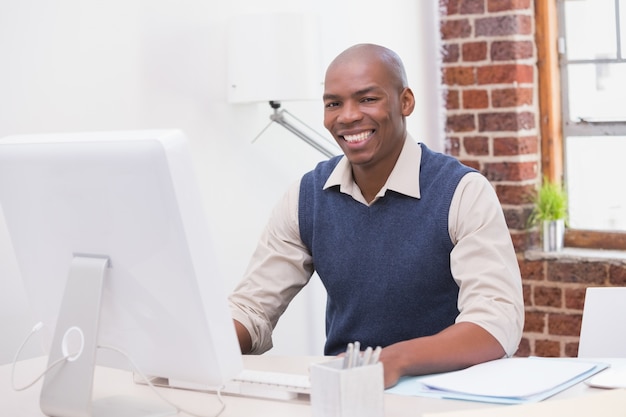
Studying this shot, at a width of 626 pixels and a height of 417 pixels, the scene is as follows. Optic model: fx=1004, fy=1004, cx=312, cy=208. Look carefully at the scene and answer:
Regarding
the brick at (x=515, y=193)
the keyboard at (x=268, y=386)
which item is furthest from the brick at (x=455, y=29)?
the keyboard at (x=268, y=386)

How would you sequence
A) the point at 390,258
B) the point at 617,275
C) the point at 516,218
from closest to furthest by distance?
the point at 390,258 < the point at 617,275 < the point at 516,218

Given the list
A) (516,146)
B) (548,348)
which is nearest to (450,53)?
(516,146)

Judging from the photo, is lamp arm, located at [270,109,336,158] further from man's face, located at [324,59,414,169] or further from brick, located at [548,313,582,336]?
brick, located at [548,313,582,336]

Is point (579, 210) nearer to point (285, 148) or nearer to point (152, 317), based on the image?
point (285, 148)

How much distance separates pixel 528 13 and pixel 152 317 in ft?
8.56

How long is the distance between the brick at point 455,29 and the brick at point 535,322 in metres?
1.08

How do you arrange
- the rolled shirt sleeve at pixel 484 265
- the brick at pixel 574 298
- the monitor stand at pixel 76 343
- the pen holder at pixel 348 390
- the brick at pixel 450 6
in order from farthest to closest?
the brick at pixel 450 6 → the brick at pixel 574 298 → the rolled shirt sleeve at pixel 484 265 → the monitor stand at pixel 76 343 → the pen holder at pixel 348 390

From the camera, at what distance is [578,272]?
11.9ft

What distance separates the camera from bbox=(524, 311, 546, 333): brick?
3.72 metres

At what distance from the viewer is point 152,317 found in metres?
1.51

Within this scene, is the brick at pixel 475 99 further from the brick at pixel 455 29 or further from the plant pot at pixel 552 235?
the plant pot at pixel 552 235

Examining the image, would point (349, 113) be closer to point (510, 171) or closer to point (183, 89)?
point (183, 89)

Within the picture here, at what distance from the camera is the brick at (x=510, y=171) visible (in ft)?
12.3

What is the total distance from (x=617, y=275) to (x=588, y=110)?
65 centimetres
